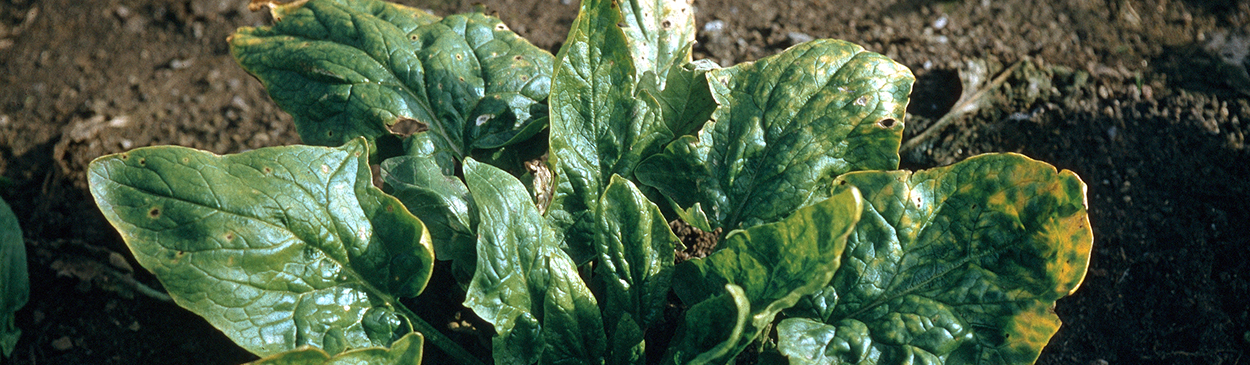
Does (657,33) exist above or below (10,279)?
above

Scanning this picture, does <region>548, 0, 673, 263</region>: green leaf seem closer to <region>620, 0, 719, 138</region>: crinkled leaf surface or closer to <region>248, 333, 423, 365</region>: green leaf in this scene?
<region>620, 0, 719, 138</region>: crinkled leaf surface

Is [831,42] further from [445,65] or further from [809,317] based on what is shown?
[445,65]

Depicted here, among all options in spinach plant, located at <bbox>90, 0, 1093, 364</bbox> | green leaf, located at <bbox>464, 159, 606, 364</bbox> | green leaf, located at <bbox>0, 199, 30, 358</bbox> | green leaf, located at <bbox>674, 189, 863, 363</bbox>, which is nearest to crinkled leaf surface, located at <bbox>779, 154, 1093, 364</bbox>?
spinach plant, located at <bbox>90, 0, 1093, 364</bbox>

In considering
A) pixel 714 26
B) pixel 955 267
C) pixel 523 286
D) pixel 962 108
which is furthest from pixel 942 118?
pixel 523 286

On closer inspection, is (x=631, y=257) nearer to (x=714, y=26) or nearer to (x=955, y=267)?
(x=955, y=267)

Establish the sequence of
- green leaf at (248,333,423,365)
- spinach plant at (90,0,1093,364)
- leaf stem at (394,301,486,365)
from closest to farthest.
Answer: green leaf at (248,333,423,365)
spinach plant at (90,0,1093,364)
leaf stem at (394,301,486,365)

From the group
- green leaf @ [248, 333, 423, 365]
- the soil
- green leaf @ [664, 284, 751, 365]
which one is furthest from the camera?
the soil

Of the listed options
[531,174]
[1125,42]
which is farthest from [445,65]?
[1125,42]
